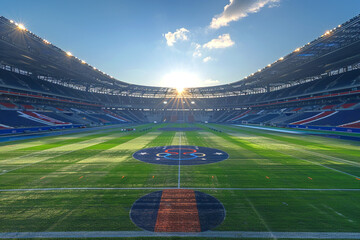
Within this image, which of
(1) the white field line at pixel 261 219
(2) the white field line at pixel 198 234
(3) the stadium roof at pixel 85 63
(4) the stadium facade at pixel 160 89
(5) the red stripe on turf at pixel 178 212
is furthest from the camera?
(4) the stadium facade at pixel 160 89

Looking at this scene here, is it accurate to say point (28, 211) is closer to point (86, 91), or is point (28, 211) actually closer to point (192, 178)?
point (192, 178)

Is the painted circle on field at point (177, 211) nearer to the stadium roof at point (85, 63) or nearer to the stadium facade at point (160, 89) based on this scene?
the stadium roof at point (85, 63)

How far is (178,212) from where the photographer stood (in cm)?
660

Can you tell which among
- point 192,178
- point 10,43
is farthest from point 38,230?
point 10,43

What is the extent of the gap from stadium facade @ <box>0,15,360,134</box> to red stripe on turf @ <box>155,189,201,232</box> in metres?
40.0

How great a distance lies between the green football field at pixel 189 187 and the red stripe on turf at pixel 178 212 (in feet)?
2.82

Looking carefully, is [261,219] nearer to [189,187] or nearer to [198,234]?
[198,234]

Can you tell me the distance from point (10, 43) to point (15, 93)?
21376mm

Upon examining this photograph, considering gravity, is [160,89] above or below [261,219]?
above

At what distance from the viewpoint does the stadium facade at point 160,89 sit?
32281 mm

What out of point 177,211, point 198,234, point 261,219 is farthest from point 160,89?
point 198,234

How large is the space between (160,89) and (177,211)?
8831 centimetres

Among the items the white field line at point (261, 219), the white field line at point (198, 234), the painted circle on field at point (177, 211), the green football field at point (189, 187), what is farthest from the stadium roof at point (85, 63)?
the white field line at point (261, 219)

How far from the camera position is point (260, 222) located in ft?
19.3
